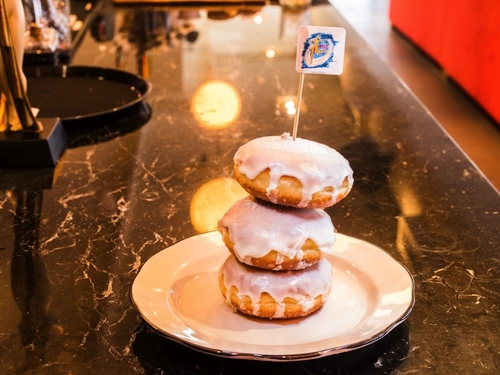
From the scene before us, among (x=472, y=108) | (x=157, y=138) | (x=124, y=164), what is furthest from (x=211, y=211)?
(x=472, y=108)

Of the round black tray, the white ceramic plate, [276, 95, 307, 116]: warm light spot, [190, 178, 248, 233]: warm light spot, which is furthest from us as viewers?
[276, 95, 307, 116]: warm light spot

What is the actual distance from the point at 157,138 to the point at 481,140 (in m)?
2.66

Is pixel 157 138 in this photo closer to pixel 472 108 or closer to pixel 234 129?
pixel 234 129

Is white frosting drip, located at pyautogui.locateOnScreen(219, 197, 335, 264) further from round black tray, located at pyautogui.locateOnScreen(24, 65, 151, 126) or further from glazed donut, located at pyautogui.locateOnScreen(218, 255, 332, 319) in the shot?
round black tray, located at pyautogui.locateOnScreen(24, 65, 151, 126)

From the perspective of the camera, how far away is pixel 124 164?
1.67m

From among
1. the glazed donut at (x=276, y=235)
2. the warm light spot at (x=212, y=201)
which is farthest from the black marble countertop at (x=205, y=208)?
the glazed donut at (x=276, y=235)

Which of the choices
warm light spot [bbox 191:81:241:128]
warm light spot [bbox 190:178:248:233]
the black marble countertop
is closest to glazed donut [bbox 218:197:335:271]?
the black marble countertop

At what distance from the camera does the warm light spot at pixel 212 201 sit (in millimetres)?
1403

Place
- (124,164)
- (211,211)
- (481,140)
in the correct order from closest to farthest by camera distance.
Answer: (211,211)
(124,164)
(481,140)

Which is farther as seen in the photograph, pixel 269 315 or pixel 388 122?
pixel 388 122

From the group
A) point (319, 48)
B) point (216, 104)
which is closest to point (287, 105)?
point (216, 104)

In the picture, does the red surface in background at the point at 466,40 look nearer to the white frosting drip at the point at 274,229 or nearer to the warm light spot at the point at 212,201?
the warm light spot at the point at 212,201

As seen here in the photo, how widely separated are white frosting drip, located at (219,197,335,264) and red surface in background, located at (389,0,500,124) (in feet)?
11.4

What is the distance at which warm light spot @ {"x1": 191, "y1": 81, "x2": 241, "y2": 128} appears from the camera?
193 cm
